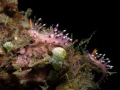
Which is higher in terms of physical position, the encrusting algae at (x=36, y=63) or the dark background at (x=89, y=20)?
the dark background at (x=89, y=20)

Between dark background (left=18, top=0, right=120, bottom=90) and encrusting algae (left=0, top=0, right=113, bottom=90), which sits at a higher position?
dark background (left=18, top=0, right=120, bottom=90)

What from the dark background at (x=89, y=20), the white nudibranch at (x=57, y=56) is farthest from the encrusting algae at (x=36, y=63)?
the dark background at (x=89, y=20)

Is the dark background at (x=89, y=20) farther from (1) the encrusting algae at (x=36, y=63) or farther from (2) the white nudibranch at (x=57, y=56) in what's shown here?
(2) the white nudibranch at (x=57, y=56)

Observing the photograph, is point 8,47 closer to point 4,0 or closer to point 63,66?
point 63,66

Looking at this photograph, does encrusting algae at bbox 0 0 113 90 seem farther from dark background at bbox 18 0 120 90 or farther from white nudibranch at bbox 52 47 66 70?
dark background at bbox 18 0 120 90

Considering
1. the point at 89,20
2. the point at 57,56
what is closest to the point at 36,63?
the point at 57,56

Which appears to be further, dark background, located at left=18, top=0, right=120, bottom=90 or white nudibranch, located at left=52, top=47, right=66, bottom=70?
dark background, located at left=18, top=0, right=120, bottom=90

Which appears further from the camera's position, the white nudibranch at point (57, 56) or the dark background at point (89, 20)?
the dark background at point (89, 20)

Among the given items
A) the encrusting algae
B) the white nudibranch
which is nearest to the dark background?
the encrusting algae
